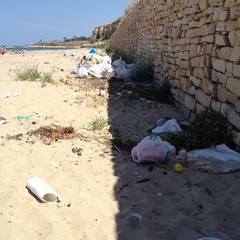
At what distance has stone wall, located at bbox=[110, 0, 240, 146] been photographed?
3.67 m

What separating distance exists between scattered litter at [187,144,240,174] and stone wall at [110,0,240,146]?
18 centimetres

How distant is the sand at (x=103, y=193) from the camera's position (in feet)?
8.27

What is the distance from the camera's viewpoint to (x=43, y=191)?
295 cm

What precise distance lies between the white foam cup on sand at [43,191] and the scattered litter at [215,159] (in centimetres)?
146

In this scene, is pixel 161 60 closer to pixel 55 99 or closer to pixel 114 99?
pixel 114 99

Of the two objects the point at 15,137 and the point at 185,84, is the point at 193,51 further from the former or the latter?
the point at 15,137

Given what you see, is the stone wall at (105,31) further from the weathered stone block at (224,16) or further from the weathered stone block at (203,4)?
the weathered stone block at (224,16)

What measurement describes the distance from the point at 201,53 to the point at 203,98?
0.61 metres

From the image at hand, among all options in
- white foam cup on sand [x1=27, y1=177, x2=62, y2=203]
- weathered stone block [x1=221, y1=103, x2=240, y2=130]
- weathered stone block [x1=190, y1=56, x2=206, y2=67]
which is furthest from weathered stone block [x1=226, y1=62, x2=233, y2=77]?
white foam cup on sand [x1=27, y1=177, x2=62, y2=203]

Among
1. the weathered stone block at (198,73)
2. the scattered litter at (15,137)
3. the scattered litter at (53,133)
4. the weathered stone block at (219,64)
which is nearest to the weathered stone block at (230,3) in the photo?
the weathered stone block at (219,64)

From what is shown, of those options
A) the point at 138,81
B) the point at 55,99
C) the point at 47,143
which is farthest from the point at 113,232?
the point at 138,81

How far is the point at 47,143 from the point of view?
4.23 m

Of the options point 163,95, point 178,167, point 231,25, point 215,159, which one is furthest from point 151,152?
point 163,95

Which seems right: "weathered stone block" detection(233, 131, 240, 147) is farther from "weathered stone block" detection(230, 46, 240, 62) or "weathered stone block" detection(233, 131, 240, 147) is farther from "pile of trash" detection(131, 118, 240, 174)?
"weathered stone block" detection(230, 46, 240, 62)
